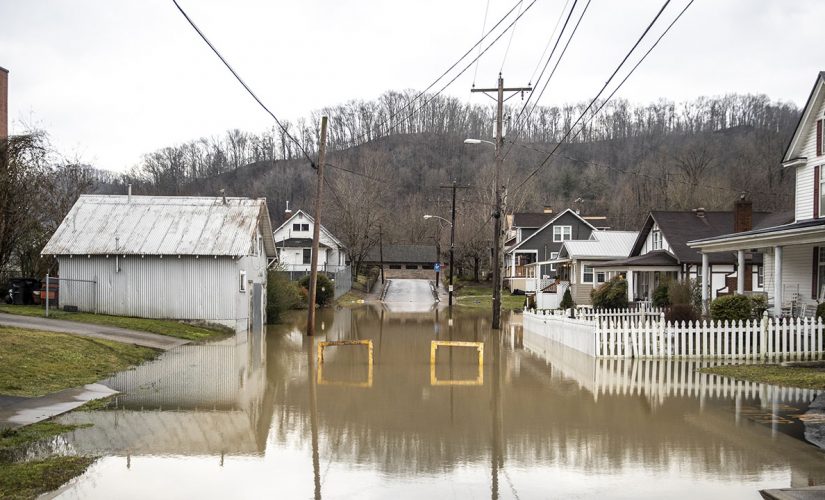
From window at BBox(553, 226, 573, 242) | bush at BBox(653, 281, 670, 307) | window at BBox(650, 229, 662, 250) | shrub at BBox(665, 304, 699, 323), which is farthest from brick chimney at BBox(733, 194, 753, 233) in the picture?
window at BBox(553, 226, 573, 242)

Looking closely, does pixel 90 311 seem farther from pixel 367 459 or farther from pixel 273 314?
pixel 367 459

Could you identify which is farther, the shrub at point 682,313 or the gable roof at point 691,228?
the gable roof at point 691,228

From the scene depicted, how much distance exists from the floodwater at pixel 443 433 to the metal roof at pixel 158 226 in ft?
39.4

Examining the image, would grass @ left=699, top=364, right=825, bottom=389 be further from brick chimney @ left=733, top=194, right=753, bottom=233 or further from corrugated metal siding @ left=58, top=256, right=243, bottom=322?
corrugated metal siding @ left=58, top=256, right=243, bottom=322

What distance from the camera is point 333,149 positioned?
12438cm

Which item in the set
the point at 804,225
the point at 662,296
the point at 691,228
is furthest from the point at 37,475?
the point at 691,228

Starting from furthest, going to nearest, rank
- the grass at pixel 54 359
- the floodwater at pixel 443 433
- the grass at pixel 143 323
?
the grass at pixel 143 323
the grass at pixel 54 359
the floodwater at pixel 443 433

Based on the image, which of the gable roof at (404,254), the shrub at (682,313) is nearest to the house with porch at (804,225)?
the shrub at (682,313)

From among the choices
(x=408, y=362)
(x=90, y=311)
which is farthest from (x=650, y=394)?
(x=90, y=311)

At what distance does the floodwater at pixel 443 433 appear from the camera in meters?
8.57

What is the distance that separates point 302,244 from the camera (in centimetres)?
7994

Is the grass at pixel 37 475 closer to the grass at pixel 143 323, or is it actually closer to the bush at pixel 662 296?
the grass at pixel 143 323

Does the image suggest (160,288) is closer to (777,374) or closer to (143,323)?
(143,323)

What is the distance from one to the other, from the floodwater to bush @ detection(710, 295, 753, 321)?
443 cm
